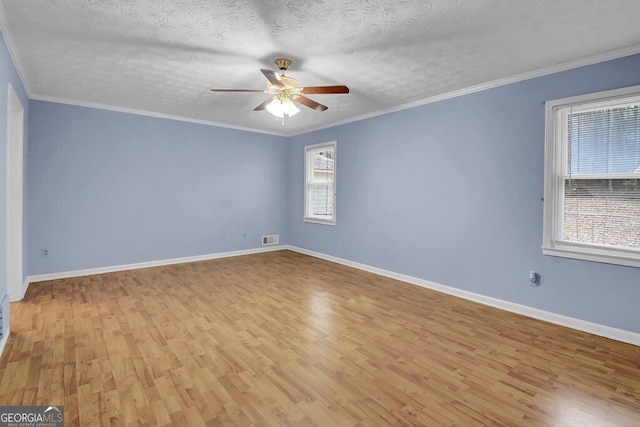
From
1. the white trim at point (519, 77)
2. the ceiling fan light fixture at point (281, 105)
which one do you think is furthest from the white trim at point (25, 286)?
the white trim at point (519, 77)

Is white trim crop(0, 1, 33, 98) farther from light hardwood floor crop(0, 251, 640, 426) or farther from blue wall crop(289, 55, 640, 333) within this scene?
blue wall crop(289, 55, 640, 333)

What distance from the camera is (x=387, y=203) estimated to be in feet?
15.7

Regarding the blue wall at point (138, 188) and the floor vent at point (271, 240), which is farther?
the floor vent at point (271, 240)

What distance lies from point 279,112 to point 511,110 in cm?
250

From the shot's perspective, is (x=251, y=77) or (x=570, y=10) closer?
(x=570, y=10)

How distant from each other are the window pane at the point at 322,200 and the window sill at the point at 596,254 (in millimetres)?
3541

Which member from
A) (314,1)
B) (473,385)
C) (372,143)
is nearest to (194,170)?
(372,143)

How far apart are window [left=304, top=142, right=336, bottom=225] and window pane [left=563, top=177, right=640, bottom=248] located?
3424 millimetres

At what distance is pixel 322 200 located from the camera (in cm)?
625

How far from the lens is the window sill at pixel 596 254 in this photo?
275cm

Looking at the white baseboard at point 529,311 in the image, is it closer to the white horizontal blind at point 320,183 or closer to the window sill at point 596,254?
the window sill at point 596,254

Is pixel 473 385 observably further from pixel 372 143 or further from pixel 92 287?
pixel 92 287

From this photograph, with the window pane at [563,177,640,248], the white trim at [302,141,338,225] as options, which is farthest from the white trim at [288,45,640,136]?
the window pane at [563,177,640,248]

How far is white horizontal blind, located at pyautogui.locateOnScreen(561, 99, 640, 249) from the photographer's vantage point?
2.78 meters
